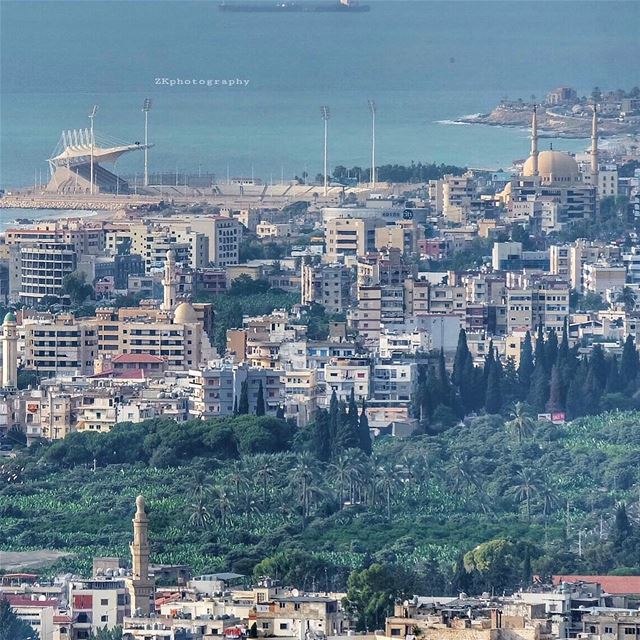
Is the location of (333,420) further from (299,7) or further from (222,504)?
(299,7)

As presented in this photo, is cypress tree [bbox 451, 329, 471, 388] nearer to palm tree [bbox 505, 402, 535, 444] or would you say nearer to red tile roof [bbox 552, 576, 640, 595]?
palm tree [bbox 505, 402, 535, 444]

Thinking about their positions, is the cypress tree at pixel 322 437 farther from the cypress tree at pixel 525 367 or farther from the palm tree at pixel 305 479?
the cypress tree at pixel 525 367

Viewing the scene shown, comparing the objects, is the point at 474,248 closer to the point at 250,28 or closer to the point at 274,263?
the point at 274,263

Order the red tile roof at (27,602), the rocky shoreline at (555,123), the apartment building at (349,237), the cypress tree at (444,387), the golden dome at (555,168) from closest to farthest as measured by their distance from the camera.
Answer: the red tile roof at (27,602), the cypress tree at (444,387), the apartment building at (349,237), the golden dome at (555,168), the rocky shoreline at (555,123)

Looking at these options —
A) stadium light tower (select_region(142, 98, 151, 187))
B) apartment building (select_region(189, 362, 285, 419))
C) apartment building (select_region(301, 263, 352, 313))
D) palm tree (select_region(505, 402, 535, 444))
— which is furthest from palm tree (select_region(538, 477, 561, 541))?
stadium light tower (select_region(142, 98, 151, 187))

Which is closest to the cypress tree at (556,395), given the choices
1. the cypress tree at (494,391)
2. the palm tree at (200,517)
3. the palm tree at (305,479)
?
the cypress tree at (494,391)

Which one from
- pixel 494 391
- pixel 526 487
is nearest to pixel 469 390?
pixel 494 391
